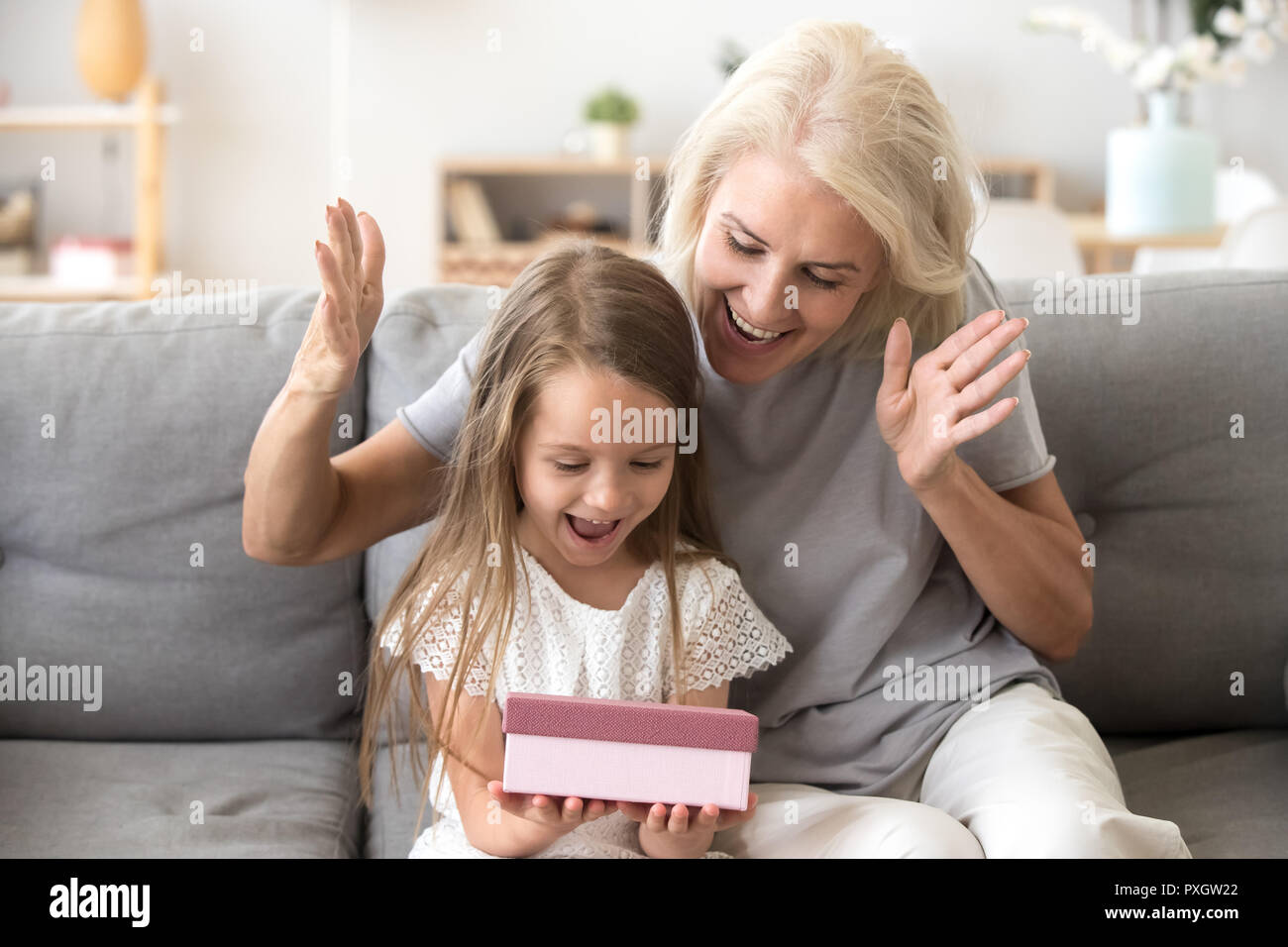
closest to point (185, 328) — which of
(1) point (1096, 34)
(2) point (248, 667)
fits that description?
(2) point (248, 667)

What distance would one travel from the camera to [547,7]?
5.08m

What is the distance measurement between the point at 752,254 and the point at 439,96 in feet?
13.8

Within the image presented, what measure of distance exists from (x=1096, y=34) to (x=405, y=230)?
2.91m

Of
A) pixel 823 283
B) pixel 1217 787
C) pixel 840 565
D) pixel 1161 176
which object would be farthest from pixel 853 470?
pixel 1161 176

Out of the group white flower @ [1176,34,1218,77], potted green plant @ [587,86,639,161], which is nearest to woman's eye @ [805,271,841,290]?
white flower @ [1176,34,1218,77]

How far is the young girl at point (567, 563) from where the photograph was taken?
1.16 meters

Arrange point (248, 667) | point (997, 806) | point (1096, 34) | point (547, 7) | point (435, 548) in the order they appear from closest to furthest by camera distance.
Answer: point (997, 806)
point (435, 548)
point (248, 667)
point (1096, 34)
point (547, 7)

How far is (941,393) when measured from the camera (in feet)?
3.87

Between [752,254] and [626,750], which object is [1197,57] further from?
[626,750]
